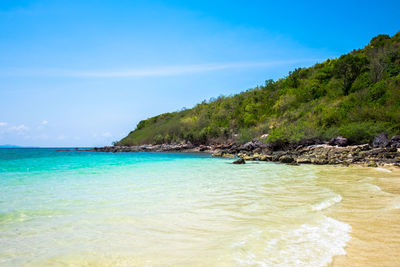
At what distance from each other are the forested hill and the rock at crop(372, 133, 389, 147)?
1.81 m

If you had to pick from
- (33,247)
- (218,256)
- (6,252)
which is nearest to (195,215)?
(218,256)

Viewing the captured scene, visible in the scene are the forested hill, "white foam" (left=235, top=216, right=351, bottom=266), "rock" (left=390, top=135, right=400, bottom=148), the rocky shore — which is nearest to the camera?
"white foam" (left=235, top=216, right=351, bottom=266)

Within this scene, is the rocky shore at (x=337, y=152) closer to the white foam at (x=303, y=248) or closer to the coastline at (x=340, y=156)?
the coastline at (x=340, y=156)

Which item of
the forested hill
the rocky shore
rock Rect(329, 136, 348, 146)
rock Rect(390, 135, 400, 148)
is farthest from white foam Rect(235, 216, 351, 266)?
the forested hill

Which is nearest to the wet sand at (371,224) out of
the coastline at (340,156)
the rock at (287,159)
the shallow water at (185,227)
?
the shallow water at (185,227)

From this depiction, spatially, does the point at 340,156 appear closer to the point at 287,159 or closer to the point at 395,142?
the point at 287,159

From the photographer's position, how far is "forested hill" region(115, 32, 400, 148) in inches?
946

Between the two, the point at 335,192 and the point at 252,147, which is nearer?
the point at 335,192

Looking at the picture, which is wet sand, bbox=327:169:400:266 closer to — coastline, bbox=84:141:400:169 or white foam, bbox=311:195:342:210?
white foam, bbox=311:195:342:210

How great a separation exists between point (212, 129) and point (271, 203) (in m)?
44.1

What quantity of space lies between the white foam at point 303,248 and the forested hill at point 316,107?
2104 centimetres

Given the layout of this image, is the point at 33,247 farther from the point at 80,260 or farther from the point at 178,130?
the point at 178,130

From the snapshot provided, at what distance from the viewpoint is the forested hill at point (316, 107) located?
2403 cm

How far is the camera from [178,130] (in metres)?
58.4
